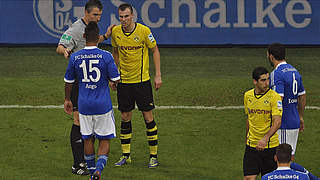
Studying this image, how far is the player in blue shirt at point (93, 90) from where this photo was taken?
8344mm

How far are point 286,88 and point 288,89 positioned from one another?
0.03 metres

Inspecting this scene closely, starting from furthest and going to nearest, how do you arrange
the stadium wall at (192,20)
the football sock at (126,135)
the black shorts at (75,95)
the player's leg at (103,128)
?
1. the stadium wall at (192,20)
2. the football sock at (126,135)
3. the black shorts at (75,95)
4. the player's leg at (103,128)

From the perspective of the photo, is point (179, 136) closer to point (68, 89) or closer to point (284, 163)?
point (68, 89)

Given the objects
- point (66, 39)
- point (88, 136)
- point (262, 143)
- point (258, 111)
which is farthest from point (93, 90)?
point (262, 143)

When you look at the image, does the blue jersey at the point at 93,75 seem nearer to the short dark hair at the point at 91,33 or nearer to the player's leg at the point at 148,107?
the short dark hair at the point at 91,33

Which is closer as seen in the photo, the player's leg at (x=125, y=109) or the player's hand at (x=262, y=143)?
the player's hand at (x=262, y=143)

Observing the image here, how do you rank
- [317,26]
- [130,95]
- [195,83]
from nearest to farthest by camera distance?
Answer: [130,95] < [195,83] < [317,26]

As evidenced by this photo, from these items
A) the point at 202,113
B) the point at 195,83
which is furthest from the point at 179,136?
the point at 195,83

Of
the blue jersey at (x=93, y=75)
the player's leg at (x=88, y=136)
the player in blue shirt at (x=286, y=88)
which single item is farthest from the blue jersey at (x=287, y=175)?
the player's leg at (x=88, y=136)

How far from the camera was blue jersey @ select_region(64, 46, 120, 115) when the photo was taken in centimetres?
834

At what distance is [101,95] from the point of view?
848 centimetres

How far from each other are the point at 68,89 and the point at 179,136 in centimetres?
387

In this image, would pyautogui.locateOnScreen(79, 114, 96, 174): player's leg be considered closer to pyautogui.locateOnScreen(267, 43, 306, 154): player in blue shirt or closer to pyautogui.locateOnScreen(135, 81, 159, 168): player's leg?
pyautogui.locateOnScreen(135, 81, 159, 168): player's leg

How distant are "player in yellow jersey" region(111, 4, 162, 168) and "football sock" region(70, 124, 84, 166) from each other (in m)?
0.73
